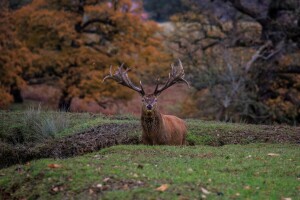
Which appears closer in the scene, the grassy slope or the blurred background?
the grassy slope

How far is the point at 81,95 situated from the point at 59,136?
15.3 metres

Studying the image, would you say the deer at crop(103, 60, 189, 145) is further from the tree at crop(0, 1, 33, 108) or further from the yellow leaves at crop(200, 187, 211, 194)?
the tree at crop(0, 1, 33, 108)

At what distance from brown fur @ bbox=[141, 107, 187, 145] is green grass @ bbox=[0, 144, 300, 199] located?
3.89 feet

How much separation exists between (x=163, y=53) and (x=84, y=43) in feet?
14.1

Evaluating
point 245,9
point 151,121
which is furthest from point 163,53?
point 151,121

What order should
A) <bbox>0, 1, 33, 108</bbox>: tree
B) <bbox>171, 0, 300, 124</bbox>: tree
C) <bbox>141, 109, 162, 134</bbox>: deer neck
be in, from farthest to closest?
1. <bbox>0, 1, 33, 108</bbox>: tree
2. <bbox>171, 0, 300, 124</bbox>: tree
3. <bbox>141, 109, 162, 134</bbox>: deer neck

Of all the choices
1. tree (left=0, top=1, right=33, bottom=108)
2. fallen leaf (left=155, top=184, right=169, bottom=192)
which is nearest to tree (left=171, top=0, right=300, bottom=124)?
tree (left=0, top=1, right=33, bottom=108)

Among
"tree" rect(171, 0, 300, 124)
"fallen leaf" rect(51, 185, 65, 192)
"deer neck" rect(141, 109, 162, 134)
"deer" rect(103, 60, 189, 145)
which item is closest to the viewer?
"fallen leaf" rect(51, 185, 65, 192)

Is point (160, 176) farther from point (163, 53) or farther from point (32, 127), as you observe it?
point (163, 53)

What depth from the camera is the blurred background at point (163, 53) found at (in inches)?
1049

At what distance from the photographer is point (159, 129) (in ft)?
46.4

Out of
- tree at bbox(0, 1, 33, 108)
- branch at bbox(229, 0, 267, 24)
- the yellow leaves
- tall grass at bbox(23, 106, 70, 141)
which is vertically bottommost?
the yellow leaves

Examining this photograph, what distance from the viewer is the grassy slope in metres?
9.70

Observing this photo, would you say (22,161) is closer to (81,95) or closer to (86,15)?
(81,95)
